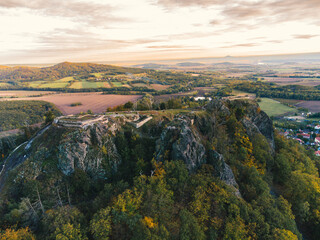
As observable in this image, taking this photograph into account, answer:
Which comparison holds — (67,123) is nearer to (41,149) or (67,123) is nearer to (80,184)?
(41,149)

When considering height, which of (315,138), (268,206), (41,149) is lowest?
(315,138)

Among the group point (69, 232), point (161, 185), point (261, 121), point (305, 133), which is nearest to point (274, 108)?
point (305, 133)

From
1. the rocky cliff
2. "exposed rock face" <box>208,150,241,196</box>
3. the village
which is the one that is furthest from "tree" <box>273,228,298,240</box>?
the village

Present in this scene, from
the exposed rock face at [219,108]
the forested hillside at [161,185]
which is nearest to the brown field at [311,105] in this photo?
the forested hillside at [161,185]

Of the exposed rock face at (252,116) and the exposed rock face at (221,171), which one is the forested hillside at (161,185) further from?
the exposed rock face at (252,116)

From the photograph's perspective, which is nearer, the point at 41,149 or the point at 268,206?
the point at 268,206

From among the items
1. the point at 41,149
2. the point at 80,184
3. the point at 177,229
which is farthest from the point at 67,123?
the point at 177,229

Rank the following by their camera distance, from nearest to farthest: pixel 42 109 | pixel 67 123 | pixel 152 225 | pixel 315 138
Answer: pixel 152 225 < pixel 67 123 < pixel 315 138 < pixel 42 109
